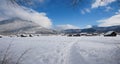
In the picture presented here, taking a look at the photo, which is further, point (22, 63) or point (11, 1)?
point (22, 63)

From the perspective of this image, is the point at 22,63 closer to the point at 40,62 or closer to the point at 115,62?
the point at 40,62

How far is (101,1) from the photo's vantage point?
17.6 ft

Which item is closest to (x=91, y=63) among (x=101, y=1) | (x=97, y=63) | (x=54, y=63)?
(x=97, y=63)

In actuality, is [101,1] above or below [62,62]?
above

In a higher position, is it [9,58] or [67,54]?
[9,58]

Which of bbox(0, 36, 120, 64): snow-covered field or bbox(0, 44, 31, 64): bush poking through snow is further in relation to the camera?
bbox(0, 36, 120, 64): snow-covered field

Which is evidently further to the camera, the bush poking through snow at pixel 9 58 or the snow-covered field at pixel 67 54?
the snow-covered field at pixel 67 54

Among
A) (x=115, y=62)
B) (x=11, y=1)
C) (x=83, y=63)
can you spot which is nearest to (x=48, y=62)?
(x=83, y=63)

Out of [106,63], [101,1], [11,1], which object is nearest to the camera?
[11,1]

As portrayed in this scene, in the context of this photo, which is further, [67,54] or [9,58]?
[67,54]

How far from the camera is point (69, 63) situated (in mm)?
6207

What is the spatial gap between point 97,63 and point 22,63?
2889mm

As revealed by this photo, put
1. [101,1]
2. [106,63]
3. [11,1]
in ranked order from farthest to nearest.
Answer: [106,63], [101,1], [11,1]

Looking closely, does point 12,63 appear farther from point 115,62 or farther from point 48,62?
point 115,62
